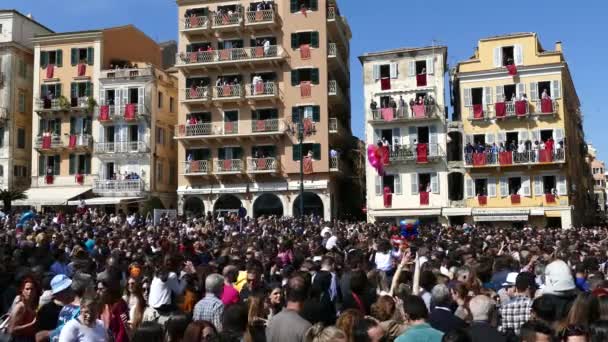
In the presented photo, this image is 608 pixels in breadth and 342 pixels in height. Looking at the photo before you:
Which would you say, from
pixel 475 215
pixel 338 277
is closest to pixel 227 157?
pixel 475 215

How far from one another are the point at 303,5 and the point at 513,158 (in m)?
18.2

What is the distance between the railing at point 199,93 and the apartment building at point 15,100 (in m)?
14.4

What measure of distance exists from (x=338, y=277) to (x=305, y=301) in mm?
3389

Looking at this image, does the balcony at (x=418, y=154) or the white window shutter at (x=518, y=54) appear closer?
the white window shutter at (x=518, y=54)

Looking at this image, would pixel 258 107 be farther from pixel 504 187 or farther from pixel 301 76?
pixel 504 187

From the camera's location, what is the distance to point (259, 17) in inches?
1722

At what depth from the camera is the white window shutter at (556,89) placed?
1567 inches

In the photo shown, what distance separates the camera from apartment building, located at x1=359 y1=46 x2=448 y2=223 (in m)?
41.4

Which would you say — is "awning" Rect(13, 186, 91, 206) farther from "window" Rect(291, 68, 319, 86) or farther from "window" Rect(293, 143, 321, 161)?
"window" Rect(291, 68, 319, 86)

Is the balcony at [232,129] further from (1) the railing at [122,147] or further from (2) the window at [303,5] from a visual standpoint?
(2) the window at [303,5]

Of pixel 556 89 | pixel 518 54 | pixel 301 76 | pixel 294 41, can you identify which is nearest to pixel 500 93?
pixel 518 54

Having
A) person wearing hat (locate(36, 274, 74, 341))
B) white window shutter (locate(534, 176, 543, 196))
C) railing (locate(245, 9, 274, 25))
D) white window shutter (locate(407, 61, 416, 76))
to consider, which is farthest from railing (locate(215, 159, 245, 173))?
person wearing hat (locate(36, 274, 74, 341))

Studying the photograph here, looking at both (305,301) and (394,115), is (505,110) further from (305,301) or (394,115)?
(305,301)

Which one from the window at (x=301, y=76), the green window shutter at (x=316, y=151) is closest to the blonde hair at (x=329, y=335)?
the green window shutter at (x=316, y=151)
